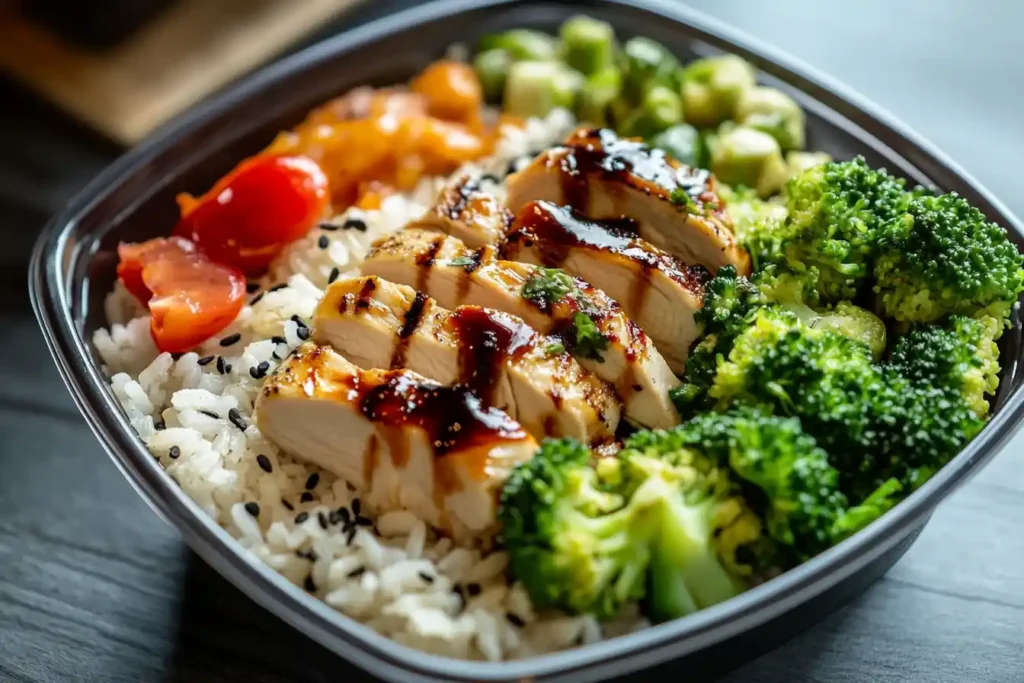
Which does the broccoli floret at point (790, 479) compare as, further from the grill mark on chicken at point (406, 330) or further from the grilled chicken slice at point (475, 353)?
the grill mark on chicken at point (406, 330)

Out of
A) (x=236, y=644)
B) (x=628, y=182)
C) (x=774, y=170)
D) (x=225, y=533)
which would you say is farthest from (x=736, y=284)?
(x=236, y=644)

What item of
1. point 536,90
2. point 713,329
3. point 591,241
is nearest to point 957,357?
point 713,329

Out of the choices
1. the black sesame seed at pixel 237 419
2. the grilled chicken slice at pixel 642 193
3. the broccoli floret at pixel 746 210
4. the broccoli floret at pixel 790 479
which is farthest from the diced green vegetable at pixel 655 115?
the black sesame seed at pixel 237 419

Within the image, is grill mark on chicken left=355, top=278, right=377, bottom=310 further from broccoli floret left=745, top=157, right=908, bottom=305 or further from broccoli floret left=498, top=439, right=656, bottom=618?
broccoli floret left=745, top=157, right=908, bottom=305

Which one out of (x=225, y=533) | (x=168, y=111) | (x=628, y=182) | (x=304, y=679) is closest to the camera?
(x=225, y=533)

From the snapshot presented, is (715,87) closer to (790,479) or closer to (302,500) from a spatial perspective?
(790,479)

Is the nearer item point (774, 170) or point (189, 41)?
point (774, 170)

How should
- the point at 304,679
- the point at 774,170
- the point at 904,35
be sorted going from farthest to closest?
the point at 904,35, the point at 774,170, the point at 304,679

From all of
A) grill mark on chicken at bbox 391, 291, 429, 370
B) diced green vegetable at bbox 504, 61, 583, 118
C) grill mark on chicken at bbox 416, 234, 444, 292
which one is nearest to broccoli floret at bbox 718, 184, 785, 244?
diced green vegetable at bbox 504, 61, 583, 118

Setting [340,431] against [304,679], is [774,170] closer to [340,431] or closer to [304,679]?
[340,431]
